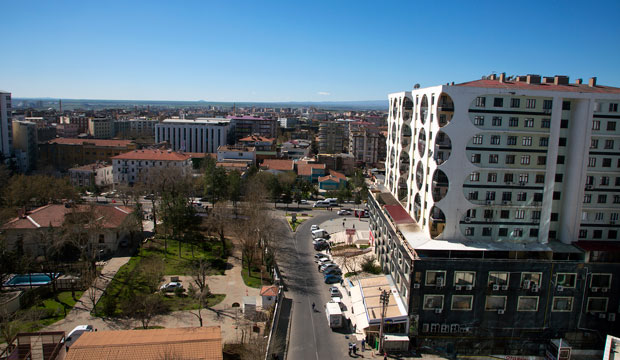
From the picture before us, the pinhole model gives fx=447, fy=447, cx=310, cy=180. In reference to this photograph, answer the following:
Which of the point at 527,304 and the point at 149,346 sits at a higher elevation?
the point at 527,304

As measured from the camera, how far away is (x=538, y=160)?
27.7m

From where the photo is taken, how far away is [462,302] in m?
25.6

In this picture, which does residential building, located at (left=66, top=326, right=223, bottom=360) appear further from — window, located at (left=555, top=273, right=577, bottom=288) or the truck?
window, located at (left=555, top=273, right=577, bottom=288)

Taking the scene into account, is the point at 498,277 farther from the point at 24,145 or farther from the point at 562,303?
the point at 24,145

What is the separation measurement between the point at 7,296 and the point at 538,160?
1316 inches

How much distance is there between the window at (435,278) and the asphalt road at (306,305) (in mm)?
5601

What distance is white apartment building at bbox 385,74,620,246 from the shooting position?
27.0 metres

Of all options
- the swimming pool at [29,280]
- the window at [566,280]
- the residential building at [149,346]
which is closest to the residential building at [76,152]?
the swimming pool at [29,280]

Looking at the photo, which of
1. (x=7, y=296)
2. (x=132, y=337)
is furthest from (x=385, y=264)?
(x=7, y=296)

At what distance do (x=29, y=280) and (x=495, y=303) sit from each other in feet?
98.7

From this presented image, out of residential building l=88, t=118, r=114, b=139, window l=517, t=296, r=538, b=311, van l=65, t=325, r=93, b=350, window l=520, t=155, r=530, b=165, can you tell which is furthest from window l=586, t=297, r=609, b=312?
residential building l=88, t=118, r=114, b=139

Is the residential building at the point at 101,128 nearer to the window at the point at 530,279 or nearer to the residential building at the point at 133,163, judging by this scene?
the residential building at the point at 133,163

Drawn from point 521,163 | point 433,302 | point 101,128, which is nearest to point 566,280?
point 521,163

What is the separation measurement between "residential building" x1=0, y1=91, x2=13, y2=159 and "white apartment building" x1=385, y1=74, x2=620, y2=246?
6557cm
